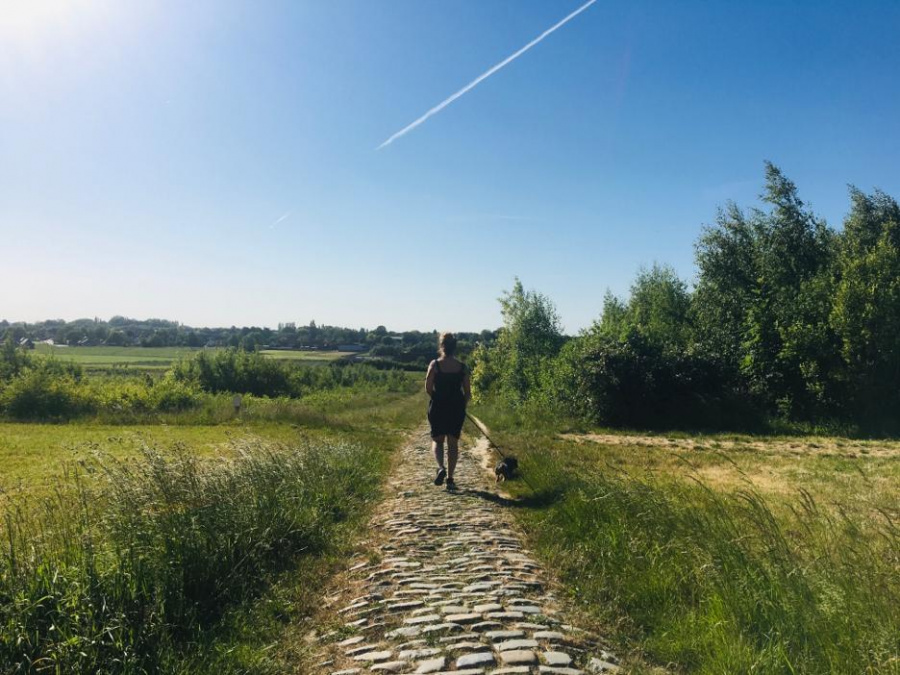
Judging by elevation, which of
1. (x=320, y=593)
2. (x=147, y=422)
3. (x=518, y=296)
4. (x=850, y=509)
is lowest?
(x=147, y=422)

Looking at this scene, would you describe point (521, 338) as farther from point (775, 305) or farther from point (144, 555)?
point (144, 555)

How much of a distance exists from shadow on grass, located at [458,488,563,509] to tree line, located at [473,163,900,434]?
15.9m

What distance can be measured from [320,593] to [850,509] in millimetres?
6697

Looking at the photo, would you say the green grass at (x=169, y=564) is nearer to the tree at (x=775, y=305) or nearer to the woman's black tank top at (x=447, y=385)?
the woman's black tank top at (x=447, y=385)

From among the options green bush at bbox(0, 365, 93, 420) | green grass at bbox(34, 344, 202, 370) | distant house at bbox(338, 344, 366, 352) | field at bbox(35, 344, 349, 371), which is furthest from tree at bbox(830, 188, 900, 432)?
distant house at bbox(338, 344, 366, 352)

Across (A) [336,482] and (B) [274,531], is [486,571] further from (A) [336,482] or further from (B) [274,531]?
(A) [336,482]

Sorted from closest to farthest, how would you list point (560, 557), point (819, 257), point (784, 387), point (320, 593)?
point (320, 593), point (560, 557), point (784, 387), point (819, 257)

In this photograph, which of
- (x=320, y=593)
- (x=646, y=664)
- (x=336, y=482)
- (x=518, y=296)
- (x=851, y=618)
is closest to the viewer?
(x=851, y=618)

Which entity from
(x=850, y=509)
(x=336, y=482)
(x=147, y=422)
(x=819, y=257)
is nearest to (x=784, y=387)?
(x=819, y=257)

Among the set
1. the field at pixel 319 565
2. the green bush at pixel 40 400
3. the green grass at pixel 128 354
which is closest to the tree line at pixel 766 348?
the field at pixel 319 565

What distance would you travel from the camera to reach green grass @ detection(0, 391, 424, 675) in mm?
3758

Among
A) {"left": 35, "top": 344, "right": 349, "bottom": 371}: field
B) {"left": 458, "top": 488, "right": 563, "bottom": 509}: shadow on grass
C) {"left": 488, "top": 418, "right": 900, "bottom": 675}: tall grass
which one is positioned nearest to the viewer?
{"left": 488, "top": 418, "right": 900, "bottom": 675}: tall grass

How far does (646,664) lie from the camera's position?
3732mm

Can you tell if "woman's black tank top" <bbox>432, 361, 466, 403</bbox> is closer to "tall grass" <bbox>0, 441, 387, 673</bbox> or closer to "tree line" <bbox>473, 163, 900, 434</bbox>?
"tall grass" <bbox>0, 441, 387, 673</bbox>
